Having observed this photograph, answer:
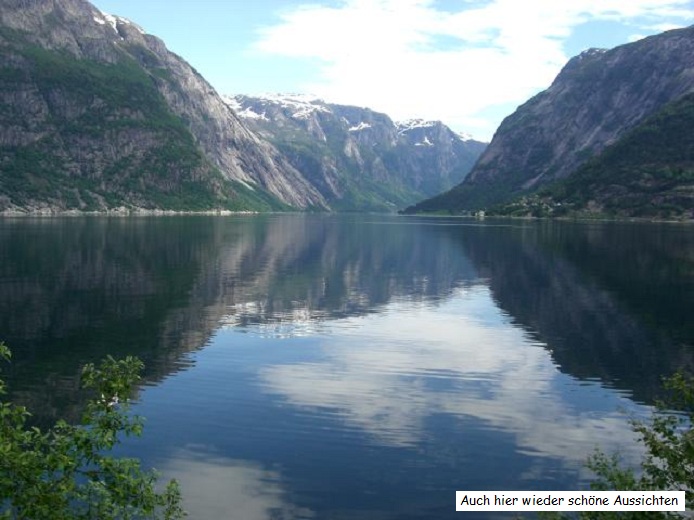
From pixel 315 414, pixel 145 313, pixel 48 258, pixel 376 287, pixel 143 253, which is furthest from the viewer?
pixel 143 253

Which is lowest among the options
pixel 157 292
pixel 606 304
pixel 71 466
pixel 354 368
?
pixel 354 368

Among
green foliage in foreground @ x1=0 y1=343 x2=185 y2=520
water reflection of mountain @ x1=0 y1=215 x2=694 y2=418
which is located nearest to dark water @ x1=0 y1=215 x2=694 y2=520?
water reflection of mountain @ x1=0 y1=215 x2=694 y2=418

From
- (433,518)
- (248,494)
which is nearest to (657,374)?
(433,518)

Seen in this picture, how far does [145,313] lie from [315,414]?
3649cm

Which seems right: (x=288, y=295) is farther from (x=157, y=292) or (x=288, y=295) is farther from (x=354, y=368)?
(x=354, y=368)

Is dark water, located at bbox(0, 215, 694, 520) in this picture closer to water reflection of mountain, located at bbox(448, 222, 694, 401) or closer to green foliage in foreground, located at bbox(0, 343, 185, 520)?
water reflection of mountain, located at bbox(448, 222, 694, 401)

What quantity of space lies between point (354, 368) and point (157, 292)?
4189 cm

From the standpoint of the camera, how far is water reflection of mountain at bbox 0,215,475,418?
52938 mm

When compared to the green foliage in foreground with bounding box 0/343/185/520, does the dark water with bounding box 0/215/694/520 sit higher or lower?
lower

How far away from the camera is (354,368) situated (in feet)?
169

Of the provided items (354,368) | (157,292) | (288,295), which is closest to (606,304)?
(288,295)

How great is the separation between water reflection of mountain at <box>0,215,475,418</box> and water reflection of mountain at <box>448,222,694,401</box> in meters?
11.9

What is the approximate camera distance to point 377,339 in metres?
63.1

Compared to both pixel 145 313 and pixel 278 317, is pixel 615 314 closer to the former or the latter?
pixel 278 317
